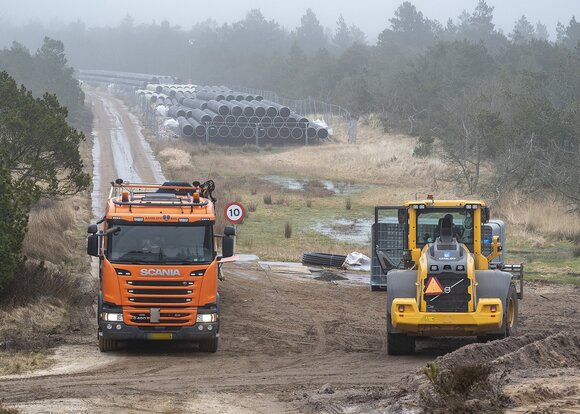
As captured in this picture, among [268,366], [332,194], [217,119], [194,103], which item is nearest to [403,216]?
[268,366]

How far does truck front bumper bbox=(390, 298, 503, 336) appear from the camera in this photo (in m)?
15.9

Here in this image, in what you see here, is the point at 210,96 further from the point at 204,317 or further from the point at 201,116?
the point at 204,317

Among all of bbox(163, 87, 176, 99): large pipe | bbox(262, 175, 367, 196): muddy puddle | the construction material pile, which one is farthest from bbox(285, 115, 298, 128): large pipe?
bbox(163, 87, 176, 99): large pipe

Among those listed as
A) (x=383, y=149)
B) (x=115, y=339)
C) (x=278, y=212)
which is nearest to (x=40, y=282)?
(x=115, y=339)

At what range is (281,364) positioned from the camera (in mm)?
16516

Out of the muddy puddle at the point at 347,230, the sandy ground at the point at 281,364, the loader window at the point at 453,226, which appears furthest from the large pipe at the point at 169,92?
the loader window at the point at 453,226

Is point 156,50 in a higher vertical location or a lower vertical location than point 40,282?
higher

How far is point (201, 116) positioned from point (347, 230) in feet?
118

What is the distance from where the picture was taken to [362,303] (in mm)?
23125

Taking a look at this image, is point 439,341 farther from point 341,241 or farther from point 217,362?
point 341,241

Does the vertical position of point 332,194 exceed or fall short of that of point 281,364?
it exceeds it

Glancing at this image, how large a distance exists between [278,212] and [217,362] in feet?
86.0

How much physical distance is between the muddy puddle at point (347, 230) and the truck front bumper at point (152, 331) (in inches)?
736

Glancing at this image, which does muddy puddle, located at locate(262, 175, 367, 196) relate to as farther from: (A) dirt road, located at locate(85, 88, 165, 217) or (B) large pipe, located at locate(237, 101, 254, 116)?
(B) large pipe, located at locate(237, 101, 254, 116)
